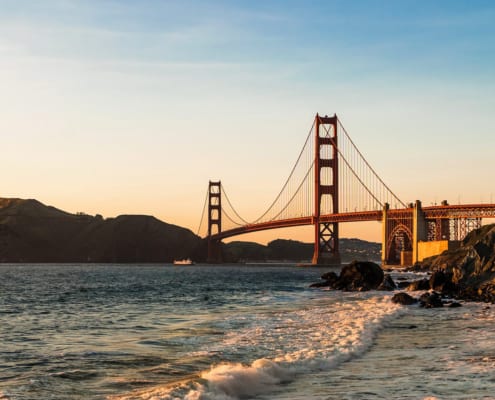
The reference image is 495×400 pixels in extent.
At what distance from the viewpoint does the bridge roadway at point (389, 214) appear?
299 feet

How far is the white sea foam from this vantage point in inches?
518

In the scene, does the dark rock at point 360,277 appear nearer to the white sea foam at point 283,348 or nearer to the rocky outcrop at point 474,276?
the rocky outcrop at point 474,276

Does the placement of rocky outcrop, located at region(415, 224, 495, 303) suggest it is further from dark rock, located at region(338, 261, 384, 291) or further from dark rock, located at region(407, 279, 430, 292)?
dark rock, located at region(338, 261, 384, 291)

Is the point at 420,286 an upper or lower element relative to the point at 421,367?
upper

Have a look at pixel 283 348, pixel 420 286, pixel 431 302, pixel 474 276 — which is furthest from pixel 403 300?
pixel 283 348

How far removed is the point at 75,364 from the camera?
16453 millimetres

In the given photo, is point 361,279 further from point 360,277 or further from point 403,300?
point 403,300

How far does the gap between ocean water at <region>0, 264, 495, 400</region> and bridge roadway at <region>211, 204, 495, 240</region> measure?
6290 centimetres

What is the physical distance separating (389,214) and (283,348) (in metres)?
87.5

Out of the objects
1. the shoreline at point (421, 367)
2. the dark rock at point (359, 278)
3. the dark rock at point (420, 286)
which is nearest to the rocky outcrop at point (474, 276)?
the dark rock at point (420, 286)

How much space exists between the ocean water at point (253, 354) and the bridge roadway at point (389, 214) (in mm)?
62903

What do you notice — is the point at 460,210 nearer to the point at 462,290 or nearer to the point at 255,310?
the point at 462,290

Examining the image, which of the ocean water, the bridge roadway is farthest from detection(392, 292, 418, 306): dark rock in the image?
the bridge roadway

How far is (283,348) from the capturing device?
61.7ft
